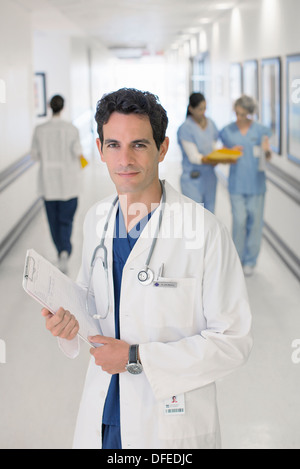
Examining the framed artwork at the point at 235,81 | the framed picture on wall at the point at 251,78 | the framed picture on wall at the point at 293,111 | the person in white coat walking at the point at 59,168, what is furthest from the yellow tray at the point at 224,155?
the framed artwork at the point at 235,81

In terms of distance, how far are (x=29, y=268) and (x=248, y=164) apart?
3.28 meters

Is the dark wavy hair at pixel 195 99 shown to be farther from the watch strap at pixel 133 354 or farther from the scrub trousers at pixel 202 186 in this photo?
the watch strap at pixel 133 354

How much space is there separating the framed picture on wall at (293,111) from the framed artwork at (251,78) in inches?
49.0

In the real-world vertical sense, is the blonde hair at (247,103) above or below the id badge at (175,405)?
above

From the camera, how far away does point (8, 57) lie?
5.68m

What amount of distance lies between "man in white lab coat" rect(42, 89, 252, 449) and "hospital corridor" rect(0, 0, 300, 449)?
0.24ft

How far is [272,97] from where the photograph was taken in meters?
5.61

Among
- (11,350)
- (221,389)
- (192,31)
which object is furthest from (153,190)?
(192,31)

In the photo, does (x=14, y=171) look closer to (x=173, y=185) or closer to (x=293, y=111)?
(x=173, y=185)

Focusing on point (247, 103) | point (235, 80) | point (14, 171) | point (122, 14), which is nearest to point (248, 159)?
point (247, 103)

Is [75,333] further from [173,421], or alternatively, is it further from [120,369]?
[173,421]

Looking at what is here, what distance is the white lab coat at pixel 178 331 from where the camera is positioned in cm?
125

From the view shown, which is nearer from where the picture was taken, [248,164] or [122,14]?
[248,164]

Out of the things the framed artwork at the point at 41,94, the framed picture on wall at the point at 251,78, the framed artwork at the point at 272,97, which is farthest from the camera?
the framed artwork at the point at 41,94
